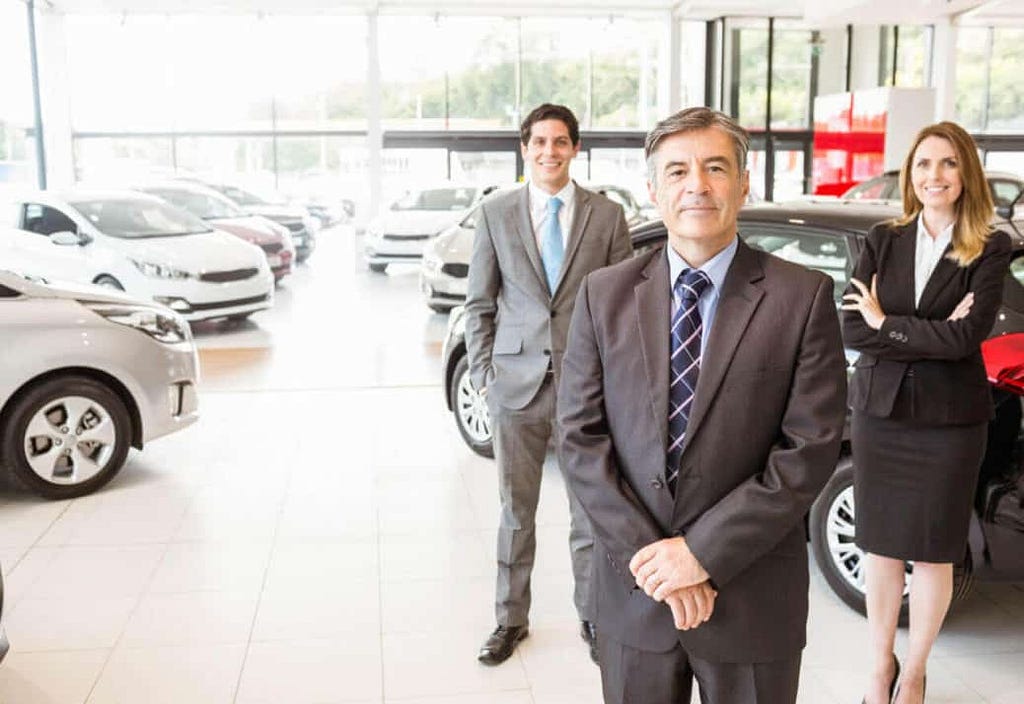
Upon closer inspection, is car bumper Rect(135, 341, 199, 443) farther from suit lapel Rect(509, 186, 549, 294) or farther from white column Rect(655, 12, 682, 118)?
white column Rect(655, 12, 682, 118)

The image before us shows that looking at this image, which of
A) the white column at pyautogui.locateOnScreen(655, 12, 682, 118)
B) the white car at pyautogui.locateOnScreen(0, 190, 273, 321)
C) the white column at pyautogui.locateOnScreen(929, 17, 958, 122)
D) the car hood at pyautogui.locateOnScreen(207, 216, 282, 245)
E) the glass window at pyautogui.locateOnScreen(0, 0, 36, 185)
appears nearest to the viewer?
the white car at pyautogui.locateOnScreen(0, 190, 273, 321)

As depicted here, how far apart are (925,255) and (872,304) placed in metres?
0.19

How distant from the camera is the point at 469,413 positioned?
5.53m

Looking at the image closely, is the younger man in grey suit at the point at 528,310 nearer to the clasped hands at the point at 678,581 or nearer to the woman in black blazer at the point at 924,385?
the woman in black blazer at the point at 924,385

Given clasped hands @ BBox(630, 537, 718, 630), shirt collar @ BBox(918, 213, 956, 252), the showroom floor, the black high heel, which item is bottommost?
the showroom floor

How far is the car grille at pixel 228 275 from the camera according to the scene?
9469mm

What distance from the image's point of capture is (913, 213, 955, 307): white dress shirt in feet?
9.12

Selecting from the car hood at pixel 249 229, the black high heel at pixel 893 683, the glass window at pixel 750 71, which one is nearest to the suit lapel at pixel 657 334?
the black high heel at pixel 893 683

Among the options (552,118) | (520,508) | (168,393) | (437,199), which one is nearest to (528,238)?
(552,118)

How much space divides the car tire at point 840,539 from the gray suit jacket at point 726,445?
5.46ft

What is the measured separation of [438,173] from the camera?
19234 millimetres

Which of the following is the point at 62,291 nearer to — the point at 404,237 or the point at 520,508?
the point at 520,508

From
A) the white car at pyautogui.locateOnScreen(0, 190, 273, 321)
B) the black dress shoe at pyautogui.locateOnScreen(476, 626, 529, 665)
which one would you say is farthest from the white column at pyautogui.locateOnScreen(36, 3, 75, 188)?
the black dress shoe at pyautogui.locateOnScreen(476, 626, 529, 665)

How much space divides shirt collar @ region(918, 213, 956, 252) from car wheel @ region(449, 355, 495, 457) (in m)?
2.88
